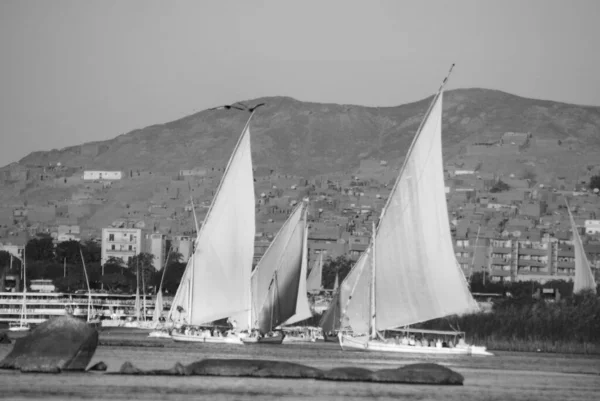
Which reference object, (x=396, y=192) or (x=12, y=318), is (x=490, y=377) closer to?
(x=396, y=192)

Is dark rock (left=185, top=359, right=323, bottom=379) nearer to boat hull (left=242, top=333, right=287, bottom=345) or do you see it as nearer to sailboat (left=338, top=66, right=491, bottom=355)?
sailboat (left=338, top=66, right=491, bottom=355)

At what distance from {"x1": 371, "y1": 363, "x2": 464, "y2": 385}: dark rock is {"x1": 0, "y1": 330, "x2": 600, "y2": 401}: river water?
0.53 metres

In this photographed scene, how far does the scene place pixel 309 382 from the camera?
5422 centimetres

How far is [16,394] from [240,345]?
37923 millimetres

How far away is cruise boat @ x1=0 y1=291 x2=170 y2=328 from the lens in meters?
129

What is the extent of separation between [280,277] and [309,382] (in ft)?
114

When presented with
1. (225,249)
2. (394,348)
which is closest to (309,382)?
(394,348)

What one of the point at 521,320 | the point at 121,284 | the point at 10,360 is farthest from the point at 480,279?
the point at 10,360

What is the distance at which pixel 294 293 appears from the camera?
9119 centimetres

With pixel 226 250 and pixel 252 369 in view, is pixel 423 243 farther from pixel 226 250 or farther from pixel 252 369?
pixel 252 369

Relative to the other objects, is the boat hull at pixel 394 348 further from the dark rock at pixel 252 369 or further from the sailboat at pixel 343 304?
the dark rock at pixel 252 369

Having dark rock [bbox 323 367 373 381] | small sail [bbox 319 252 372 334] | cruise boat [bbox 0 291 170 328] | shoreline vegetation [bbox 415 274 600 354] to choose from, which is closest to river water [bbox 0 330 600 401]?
dark rock [bbox 323 367 373 381]

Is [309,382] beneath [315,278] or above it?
beneath

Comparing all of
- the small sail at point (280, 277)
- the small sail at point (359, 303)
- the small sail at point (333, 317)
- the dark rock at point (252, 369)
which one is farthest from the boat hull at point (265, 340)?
the dark rock at point (252, 369)
